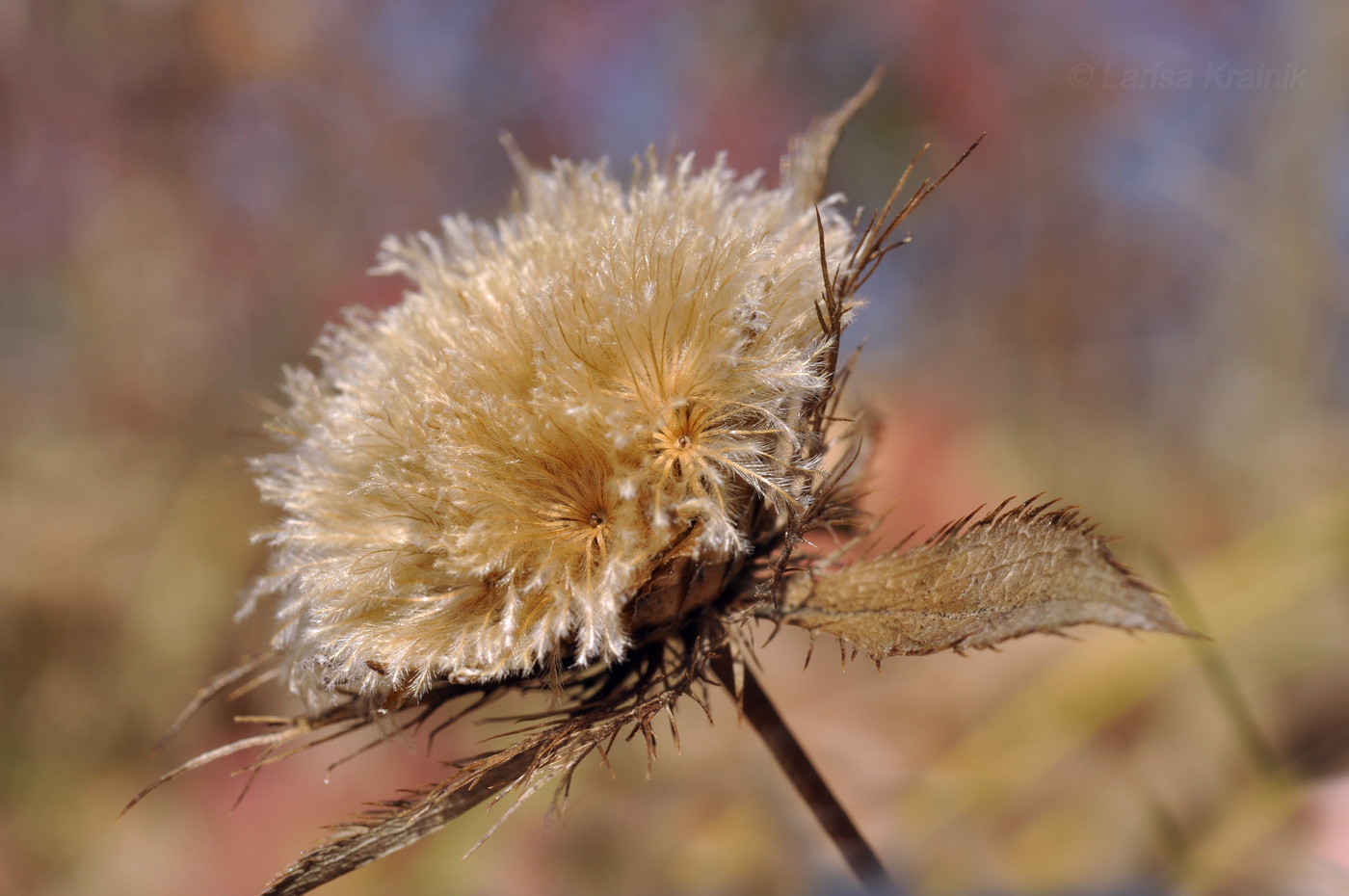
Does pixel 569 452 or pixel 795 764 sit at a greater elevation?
pixel 569 452

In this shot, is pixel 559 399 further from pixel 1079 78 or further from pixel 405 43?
pixel 405 43

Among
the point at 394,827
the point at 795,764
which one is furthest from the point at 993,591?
the point at 394,827

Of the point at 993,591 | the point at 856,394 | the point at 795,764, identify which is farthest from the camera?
the point at 856,394

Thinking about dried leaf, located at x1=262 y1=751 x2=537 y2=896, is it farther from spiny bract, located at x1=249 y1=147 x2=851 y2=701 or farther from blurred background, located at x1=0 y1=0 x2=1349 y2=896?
blurred background, located at x1=0 y1=0 x2=1349 y2=896

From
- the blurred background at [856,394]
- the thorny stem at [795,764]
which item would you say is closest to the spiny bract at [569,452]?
the thorny stem at [795,764]


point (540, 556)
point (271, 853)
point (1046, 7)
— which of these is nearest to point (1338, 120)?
point (1046, 7)

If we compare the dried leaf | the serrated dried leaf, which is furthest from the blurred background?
the dried leaf

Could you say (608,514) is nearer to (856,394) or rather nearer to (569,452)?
(569,452)
